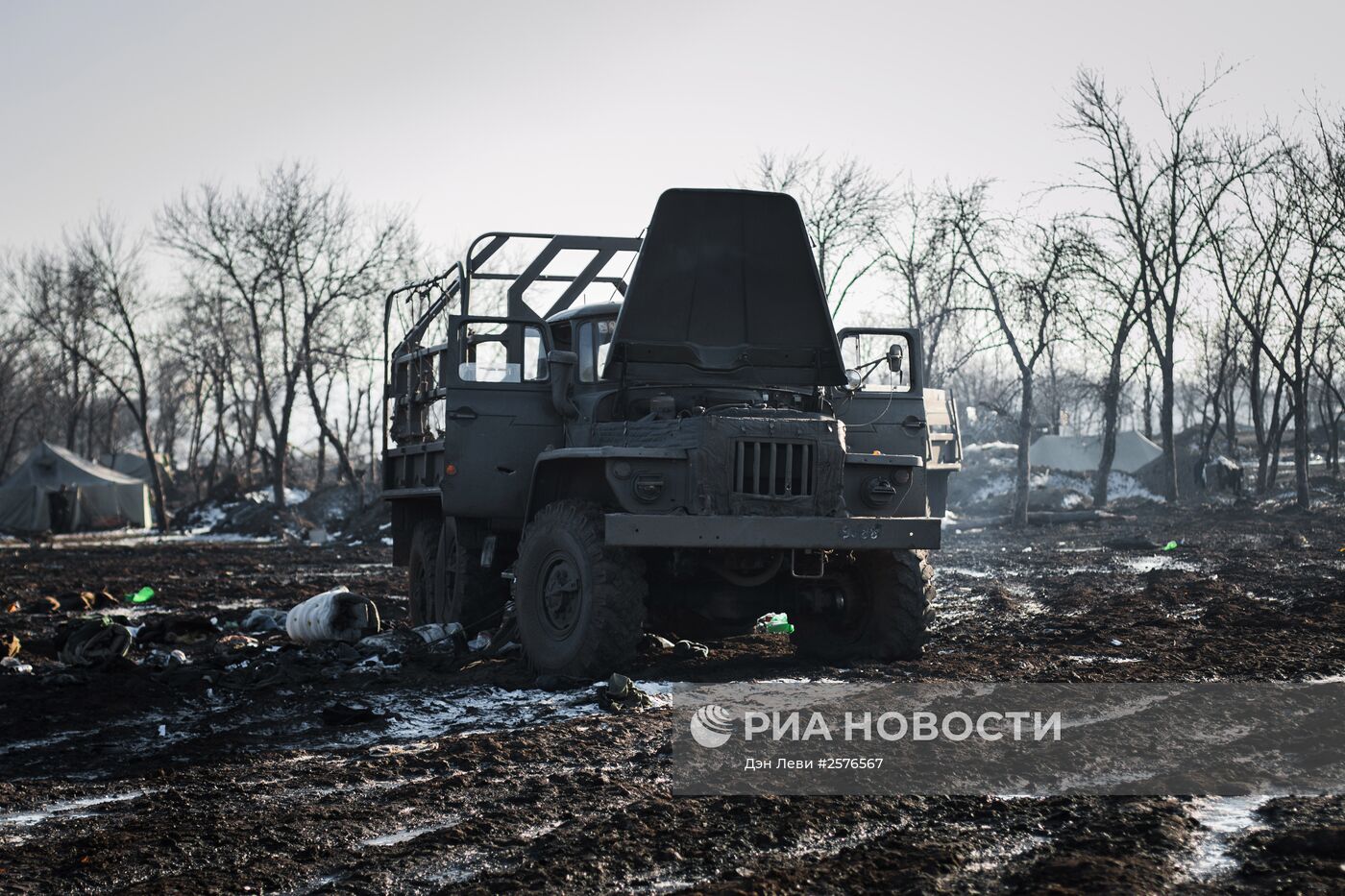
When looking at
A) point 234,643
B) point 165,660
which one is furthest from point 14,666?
point 234,643

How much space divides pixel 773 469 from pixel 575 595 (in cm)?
154

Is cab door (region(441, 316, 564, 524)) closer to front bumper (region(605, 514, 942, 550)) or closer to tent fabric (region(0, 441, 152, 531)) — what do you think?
front bumper (region(605, 514, 942, 550))

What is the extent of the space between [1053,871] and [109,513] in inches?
1735

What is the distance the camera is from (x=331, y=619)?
11547mm

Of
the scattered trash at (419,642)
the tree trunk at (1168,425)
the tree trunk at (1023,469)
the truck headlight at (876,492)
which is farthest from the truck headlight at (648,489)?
the tree trunk at (1168,425)

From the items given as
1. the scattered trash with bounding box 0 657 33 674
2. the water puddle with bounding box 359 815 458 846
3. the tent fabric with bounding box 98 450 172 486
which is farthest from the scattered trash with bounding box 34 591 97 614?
the tent fabric with bounding box 98 450 172 486

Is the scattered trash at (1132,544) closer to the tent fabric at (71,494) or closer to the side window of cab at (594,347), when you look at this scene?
the side window of cab at (594,347)

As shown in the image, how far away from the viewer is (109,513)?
4384 centimetres

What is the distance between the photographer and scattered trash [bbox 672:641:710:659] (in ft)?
32.3

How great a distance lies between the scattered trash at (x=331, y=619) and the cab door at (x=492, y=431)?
6.39ft

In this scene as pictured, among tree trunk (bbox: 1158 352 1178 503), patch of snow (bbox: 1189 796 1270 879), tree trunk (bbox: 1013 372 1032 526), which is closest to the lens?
patch of snow (bbox: 1189 796 1270 879)

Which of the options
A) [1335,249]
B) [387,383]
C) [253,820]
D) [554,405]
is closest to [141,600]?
[387,383]

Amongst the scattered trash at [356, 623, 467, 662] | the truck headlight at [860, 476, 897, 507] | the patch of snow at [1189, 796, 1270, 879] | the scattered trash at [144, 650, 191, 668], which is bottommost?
the scattered trash at [144, 650, 191, 668]

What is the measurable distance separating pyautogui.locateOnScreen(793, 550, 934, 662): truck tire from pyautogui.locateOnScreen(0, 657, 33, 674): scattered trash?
582 cm
